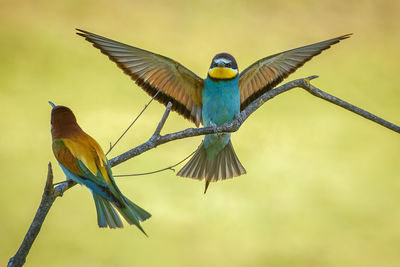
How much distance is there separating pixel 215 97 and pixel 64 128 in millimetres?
1022

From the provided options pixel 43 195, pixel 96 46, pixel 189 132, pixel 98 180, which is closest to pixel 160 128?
pixel 189 132

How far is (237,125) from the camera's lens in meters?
2.24

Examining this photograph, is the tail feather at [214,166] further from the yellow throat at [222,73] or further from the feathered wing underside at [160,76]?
the yellow throat at [222,73]

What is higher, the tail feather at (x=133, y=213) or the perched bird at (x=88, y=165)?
the perched bird at (x=88, y=165)

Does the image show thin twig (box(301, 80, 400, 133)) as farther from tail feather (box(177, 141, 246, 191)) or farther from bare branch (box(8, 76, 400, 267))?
tail feather (box(177, 141, 246, 191))

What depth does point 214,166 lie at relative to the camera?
2.98 meters

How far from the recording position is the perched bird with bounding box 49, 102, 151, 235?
6.10ft

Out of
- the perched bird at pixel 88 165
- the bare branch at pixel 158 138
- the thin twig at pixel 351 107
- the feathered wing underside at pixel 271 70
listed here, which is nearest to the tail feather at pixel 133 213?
the perched bird at pixel 88 165

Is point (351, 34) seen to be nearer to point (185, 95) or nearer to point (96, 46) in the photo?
point (185, 95)

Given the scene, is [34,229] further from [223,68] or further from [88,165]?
[223,68]

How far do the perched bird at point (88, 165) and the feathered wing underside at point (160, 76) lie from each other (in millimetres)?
699

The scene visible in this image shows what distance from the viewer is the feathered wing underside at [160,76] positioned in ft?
8.70

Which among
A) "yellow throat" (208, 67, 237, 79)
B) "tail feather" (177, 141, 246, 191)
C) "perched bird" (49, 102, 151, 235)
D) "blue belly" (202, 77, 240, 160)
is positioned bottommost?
"perched bird" (49, 102, 151, 235)

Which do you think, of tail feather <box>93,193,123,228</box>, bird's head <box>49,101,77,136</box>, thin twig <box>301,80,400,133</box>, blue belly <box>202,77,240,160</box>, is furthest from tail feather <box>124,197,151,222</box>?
blue belly <box>202,77,240,160</box>
